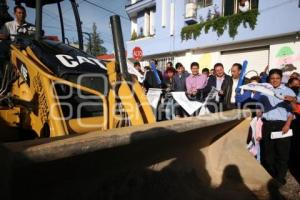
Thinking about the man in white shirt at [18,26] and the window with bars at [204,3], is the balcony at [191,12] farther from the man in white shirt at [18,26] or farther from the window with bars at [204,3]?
the man in white shirt at [18,26]

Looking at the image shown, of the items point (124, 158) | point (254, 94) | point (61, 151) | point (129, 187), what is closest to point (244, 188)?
point (129, 187)

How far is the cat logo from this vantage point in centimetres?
Answer: 368

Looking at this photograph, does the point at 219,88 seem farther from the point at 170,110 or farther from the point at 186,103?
the point at 170,110

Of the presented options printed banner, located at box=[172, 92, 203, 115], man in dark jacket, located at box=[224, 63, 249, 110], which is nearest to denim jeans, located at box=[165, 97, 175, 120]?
printed banner, located at box=[172, 92, 203, 115]

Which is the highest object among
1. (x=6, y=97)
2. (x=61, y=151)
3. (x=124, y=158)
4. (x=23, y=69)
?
(x=23, y=69)

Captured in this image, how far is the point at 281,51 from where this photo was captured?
11758 millimetres

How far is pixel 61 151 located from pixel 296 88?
523 cm

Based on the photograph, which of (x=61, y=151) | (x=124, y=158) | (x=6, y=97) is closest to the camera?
(x=61, y=151)

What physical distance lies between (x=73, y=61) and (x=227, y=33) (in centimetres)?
1121

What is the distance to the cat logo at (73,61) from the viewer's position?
3680mm

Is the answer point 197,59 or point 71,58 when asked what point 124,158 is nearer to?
point 71,58

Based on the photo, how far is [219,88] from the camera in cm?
619

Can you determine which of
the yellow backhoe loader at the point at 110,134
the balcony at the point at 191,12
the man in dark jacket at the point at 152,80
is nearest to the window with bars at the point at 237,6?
the balcony at the point at 191,12

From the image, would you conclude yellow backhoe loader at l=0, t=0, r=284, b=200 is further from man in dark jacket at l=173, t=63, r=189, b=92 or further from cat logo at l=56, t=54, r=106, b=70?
man in dark jacket at l=173, t=63, r=189, b=92
